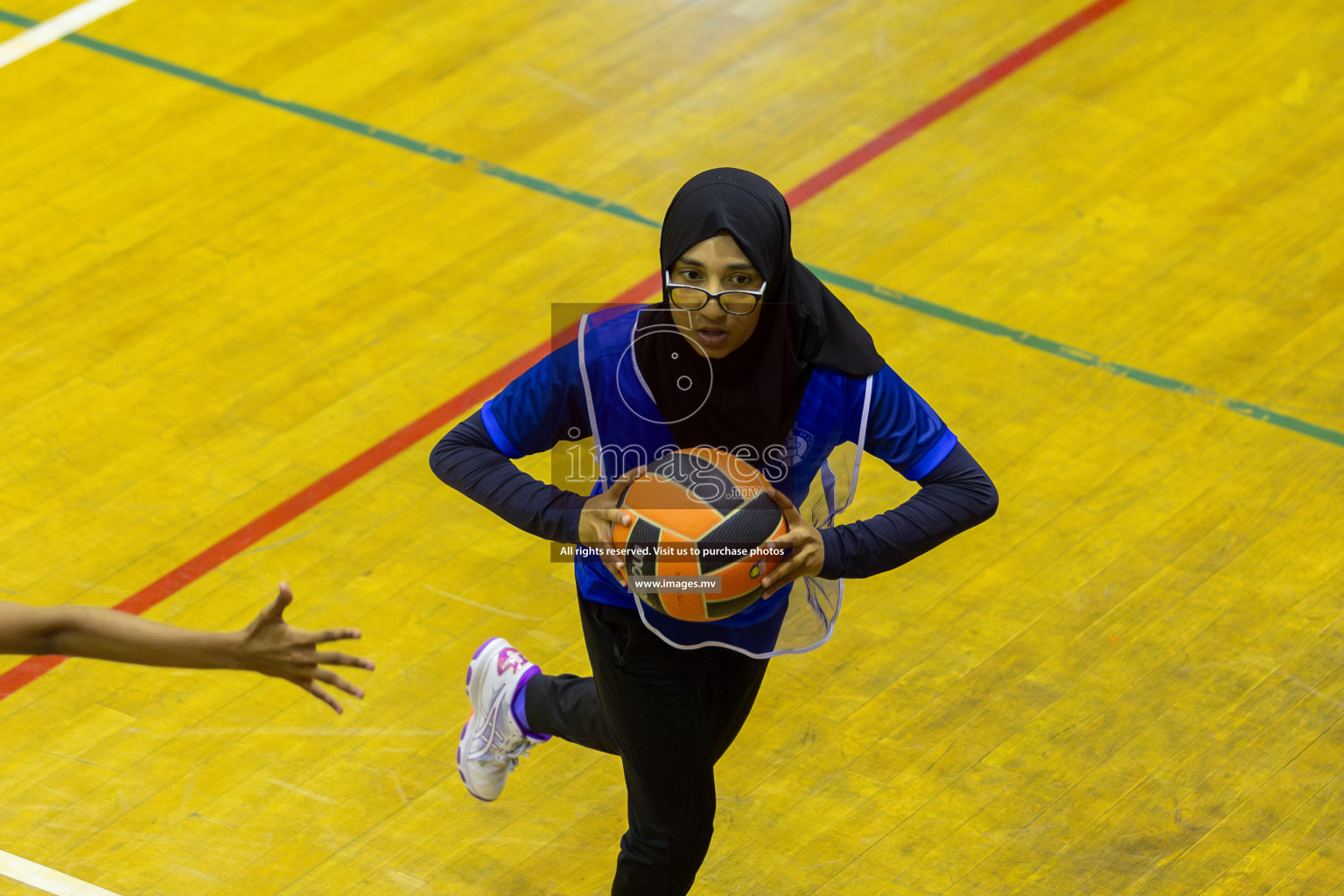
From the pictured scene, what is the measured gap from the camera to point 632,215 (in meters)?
7.58

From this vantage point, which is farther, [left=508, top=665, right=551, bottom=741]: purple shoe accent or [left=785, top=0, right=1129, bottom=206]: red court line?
[left=785, top=0, right=1129, bottom=206]: red court line

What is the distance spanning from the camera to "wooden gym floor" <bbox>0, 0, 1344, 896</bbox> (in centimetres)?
498

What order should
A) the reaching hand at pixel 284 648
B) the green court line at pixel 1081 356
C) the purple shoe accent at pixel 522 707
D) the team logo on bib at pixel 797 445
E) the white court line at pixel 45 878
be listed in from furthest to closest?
the green court line at pixel 1081 356 → the purple shoe accent at pixel 522 707 → the white court line at pixel 45 878 → the team logo on bib at pixel 797 445 → the reaching hand at pixel 284 648

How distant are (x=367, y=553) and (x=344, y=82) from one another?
3.24 meters

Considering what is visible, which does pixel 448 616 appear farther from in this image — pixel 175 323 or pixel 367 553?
pixel 175 323

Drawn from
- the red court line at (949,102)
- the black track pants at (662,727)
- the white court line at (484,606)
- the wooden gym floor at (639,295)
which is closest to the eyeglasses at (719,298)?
the black track pants at (662,727)

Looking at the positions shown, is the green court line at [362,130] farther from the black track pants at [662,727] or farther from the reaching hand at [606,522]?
the reaching hand at [606,522]

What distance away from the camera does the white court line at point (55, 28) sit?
866 centimetres

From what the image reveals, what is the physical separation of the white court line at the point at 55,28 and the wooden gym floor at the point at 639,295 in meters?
0.13

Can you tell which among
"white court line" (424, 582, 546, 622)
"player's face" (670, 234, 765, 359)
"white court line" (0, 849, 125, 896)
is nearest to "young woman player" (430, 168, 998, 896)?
"player's face" (670, 234, 765, 359)

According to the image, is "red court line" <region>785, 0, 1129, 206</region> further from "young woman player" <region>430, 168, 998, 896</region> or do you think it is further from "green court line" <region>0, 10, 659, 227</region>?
"young woman player" <region>430, 168, 998, 896</region>

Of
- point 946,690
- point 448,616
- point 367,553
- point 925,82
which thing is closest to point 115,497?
point 367,553

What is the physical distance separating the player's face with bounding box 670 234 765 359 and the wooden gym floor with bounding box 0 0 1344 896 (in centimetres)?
167

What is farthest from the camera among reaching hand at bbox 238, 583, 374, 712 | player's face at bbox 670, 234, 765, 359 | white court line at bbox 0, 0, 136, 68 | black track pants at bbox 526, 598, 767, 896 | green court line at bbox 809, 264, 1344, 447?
white court line at bbox 0, 0, 136, 68
